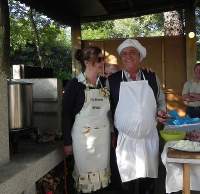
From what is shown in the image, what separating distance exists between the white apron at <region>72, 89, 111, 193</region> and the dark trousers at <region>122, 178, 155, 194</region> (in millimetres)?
216

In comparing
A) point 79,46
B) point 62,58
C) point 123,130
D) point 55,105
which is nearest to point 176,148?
point 123,130

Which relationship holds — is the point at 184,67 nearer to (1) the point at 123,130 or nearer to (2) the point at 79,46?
(2) the point at 79,46

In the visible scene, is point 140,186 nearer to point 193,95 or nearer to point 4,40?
point 4,40

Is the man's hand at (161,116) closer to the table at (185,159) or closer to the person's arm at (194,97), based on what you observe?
the table at (185,159)

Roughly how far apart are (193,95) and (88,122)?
2.91 meters

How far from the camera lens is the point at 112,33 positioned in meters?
34.1

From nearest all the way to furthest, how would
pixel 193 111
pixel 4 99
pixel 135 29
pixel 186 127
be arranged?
pixel 4 99 → pixel 186 127 → pixel 193 111 → pixel 135 29

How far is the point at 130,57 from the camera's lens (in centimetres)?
349

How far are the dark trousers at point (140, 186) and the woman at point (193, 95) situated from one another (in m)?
2.47

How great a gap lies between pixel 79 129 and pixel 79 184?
511mm

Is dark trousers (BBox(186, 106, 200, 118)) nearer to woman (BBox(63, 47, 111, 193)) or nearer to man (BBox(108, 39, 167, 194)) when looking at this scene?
man (BBox(108, 39, 167, 194))

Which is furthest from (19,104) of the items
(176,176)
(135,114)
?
(176,176)

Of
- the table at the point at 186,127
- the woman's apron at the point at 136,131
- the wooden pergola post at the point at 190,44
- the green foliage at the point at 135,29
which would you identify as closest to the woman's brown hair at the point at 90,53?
the woman's apron at the point at 136,131

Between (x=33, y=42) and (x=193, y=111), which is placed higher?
(x=33, y=42)
